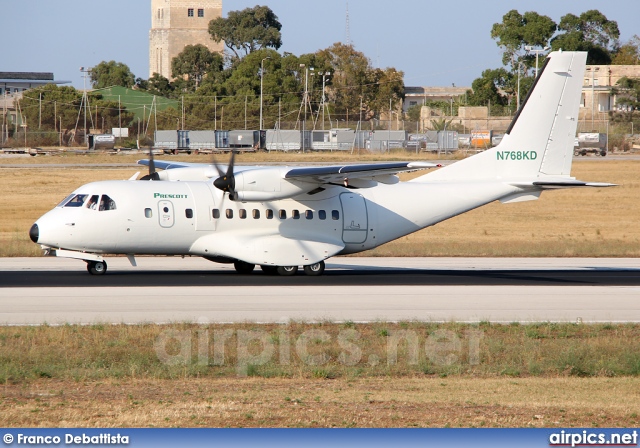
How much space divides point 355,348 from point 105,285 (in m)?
8.68

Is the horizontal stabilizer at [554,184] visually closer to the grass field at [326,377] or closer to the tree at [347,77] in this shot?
the grass field at [326,377]

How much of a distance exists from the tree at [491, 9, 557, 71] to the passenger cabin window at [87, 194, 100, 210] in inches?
3804

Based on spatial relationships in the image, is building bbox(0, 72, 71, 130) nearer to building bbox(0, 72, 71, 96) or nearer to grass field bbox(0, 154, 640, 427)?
building bbox(0, 72, 71, 96)

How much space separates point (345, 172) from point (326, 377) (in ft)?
31.2

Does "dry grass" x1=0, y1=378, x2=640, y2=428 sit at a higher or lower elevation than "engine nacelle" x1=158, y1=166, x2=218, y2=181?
lower

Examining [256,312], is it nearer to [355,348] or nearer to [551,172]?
[355,348]

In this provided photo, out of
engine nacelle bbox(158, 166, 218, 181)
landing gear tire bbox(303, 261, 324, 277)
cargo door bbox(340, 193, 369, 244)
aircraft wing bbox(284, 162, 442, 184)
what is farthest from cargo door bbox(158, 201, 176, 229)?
cargo door bbox(340, 193, 369, 244)

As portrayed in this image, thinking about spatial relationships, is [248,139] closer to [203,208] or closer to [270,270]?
[270,270]

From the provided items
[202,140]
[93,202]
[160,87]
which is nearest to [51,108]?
[202,140]

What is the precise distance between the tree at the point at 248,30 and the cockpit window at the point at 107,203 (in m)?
109

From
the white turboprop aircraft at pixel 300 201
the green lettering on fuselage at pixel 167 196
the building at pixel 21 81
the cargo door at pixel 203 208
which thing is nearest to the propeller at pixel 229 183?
the white turboprop aircraft at pixel 300 201

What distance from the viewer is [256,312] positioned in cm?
1808

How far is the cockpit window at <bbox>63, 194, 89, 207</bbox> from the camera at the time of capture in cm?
2252

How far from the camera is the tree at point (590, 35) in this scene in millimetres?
118188
